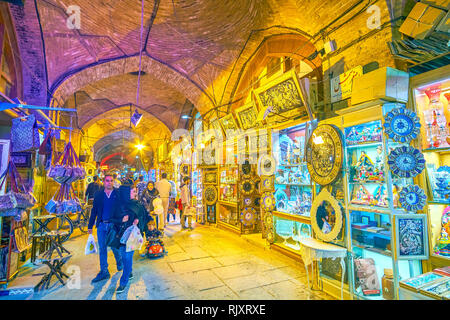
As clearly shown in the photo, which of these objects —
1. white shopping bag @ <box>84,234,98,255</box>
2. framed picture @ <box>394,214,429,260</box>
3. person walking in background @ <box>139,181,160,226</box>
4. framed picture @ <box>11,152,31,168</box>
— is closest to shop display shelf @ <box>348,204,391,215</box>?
framed picture @ <box>394,214,429,260</box>

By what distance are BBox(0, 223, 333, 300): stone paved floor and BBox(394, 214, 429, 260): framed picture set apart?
4.03 ft

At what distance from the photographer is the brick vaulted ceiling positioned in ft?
15.7

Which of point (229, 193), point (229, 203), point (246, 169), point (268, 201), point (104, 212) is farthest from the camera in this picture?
point (229, 193)

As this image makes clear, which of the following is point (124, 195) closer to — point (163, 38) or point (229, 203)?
point (229, 203)

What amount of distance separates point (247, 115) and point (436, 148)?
3.87 m

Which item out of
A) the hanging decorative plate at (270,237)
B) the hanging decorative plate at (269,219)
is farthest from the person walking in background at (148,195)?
the hanging decorative plate at (270,237)

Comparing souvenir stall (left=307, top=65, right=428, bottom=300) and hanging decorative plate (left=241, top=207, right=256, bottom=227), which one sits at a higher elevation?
souvenir stall (left=307, top=65, right=428, bottom=300)

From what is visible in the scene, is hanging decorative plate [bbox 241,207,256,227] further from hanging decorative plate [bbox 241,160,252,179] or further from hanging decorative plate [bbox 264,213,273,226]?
hanging decorative plate [bbox 264,213,273,226]

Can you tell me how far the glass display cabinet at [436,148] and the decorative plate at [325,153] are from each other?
35.4 inches

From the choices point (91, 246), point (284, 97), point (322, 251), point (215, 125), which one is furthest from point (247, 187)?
point (91, 246)

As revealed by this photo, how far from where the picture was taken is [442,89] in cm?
250

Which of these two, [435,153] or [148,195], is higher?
[435,153]

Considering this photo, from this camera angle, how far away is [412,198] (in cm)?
244
